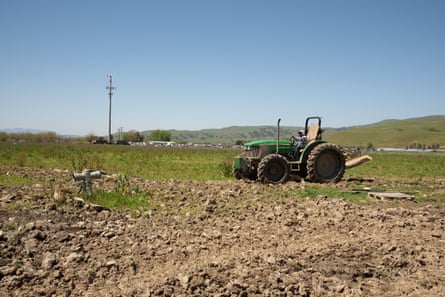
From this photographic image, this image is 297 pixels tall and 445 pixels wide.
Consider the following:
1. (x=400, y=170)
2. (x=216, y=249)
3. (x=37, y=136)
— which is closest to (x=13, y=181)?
(x=216, y=249)

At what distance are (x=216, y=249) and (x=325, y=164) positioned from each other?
29.4ft

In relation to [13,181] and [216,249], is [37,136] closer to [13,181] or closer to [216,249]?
[13,181]

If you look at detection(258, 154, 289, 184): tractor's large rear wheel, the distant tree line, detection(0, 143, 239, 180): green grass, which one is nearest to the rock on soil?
detection(258, 154, 289, 184): tractor's large rear wheel

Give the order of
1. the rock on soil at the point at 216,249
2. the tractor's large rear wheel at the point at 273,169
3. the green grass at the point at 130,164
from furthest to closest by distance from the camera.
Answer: the green grass at the point at 130,164 < the tractor's large rear wheel at the point at 273,169 < the rock on soil at the point at 216,249

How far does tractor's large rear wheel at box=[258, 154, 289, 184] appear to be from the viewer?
12.4m

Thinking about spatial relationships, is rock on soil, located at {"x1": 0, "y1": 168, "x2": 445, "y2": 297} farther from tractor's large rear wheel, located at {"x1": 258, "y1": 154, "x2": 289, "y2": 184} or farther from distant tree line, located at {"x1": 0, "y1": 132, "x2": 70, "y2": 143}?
distant tree line, located at {"x1": 0, "y1": 132, "x2": 70, "y2": 143}

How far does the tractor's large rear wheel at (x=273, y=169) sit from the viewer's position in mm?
12422

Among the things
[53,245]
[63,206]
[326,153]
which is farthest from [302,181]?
[53,245]

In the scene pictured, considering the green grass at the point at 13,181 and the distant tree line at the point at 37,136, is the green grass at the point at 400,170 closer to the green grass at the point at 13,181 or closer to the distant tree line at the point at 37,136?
the green grass at the point at 13,181

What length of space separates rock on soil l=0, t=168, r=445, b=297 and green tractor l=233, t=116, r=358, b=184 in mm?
4144

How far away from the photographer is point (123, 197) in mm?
8664

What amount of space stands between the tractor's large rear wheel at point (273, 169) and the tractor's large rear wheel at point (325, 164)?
Result: 99 cm

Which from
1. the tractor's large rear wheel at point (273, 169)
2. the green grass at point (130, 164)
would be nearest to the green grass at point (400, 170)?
the tractor's large rear wheel at point (273, 169)

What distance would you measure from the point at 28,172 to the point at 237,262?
10.8m
